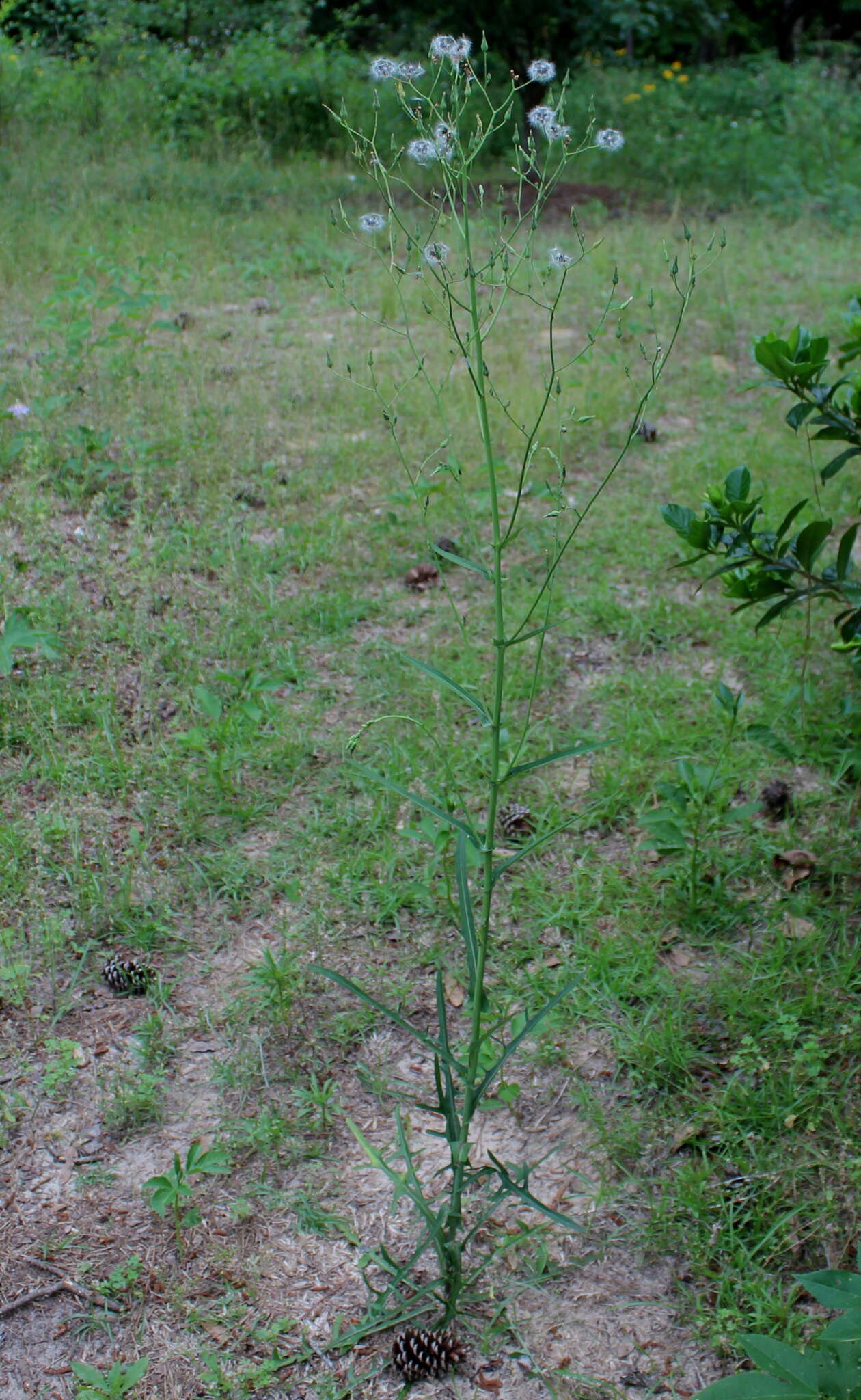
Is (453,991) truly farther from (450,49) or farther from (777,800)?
(450,49)

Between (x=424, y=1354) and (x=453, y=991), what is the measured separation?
33.1 inches

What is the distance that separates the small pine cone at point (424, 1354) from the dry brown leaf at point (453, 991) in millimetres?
778

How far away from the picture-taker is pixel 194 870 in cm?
265

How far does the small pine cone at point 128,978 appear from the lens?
2330 millimetres

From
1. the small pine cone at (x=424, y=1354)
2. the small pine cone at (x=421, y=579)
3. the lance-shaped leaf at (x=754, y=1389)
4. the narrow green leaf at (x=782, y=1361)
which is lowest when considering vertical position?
the small pine cone at (x=424, y=1354)

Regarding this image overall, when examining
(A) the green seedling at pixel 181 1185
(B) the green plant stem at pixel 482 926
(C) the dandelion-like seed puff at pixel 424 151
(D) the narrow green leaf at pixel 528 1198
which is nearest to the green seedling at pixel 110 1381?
(A) the green seedling at pixel 181 1185

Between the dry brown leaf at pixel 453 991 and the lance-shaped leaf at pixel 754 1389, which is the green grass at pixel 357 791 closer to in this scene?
the dry brown leaf at pixel 453 991

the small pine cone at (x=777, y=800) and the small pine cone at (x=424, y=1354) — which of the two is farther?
the small pine cone at (x=777, y=800)

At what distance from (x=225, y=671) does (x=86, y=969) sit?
1.12 m

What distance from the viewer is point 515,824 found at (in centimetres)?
279

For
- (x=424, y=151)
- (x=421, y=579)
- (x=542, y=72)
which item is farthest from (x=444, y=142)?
(x=421, y=579)

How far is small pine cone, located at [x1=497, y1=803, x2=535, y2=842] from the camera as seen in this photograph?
2.78 meters

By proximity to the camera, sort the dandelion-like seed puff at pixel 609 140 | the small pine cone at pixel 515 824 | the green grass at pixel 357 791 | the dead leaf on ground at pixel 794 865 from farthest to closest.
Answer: the small pine cone at pixel 515 824 < the dead leaf on ground at pixel 794 865 < the green grass at pixel 357 791 < the dandelion-like seed puff at pixel 609 140

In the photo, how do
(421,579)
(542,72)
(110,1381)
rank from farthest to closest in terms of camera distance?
1. (421,579)
2. (542,72)
3. (110,1381)
